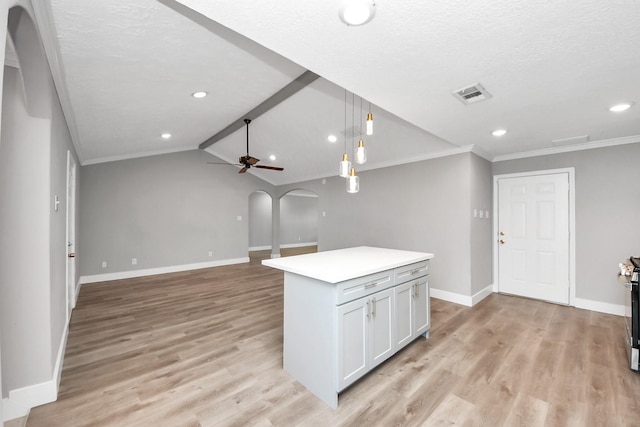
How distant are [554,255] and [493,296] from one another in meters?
1.04

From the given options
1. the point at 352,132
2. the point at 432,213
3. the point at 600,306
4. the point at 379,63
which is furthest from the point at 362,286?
the point at 600,306

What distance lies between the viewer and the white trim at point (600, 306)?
362 centimetres

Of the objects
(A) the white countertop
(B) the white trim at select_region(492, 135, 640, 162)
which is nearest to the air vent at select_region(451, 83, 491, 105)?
(A) the white countertop

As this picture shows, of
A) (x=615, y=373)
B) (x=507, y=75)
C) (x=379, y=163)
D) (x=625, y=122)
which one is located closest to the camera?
(x=507, y=75)

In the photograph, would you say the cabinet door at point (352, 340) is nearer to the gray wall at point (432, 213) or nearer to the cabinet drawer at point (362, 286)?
the cabinet drawer at point (362, 286)

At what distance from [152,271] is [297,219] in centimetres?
625

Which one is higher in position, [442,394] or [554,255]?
[554,255]

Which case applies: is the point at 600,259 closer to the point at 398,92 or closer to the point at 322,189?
the point at 398,92

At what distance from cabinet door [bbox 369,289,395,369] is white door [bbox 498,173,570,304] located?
3201 mm

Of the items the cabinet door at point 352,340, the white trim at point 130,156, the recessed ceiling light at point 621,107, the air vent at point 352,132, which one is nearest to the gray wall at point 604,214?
the recessed ceiling light at point 621,107

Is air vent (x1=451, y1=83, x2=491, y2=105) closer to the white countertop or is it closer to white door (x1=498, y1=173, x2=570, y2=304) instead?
the white countertop

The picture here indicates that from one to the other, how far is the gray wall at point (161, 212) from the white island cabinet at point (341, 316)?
5032mm

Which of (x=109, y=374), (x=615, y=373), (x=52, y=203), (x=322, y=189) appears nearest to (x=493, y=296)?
(x=615, y=373)

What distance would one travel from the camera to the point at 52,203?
2.13m
